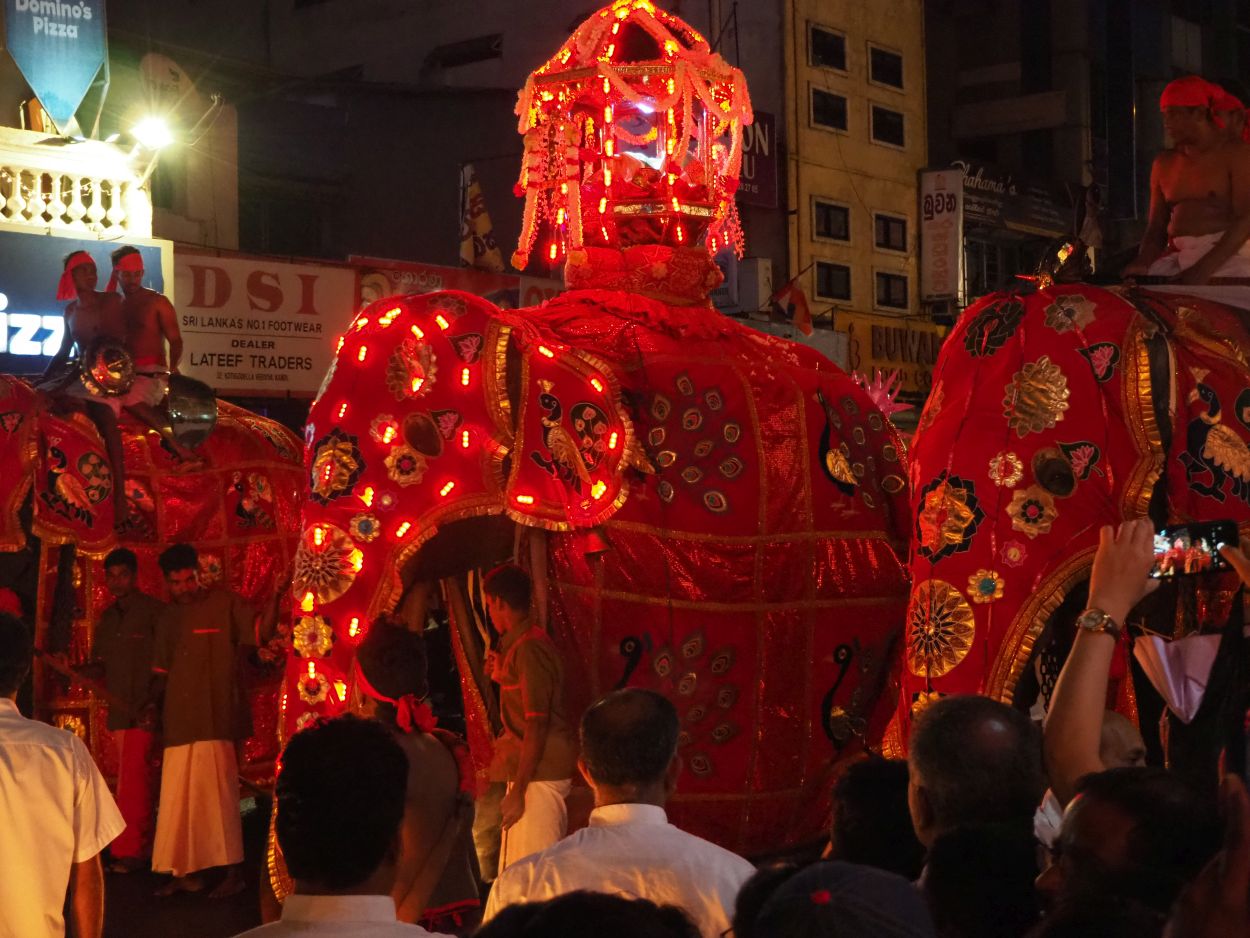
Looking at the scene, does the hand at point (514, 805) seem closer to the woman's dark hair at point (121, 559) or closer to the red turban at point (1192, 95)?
the red turban at point (1192, 95)

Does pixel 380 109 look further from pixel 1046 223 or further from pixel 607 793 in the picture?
pixel 607 793

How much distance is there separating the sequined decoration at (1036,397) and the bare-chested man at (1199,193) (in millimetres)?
585

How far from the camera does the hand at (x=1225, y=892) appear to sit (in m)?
2.45

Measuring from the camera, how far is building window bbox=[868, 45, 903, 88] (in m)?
26.2

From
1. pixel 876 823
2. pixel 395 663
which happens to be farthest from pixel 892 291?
pixel 876 823

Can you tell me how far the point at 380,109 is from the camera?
73.4ft

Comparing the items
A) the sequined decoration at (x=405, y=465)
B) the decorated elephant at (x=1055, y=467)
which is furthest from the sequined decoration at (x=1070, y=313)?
the sequined decoration at (x=405, y=465)

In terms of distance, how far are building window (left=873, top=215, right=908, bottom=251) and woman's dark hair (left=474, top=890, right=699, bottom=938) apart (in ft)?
79.2

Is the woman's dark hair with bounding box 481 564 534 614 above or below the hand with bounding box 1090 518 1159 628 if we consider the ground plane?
below

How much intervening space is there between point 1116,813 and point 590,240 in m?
5.14

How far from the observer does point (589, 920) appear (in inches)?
90.2

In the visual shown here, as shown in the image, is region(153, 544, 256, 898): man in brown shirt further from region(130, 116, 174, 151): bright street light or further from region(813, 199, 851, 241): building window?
region(813, 199, 851, 241): building window

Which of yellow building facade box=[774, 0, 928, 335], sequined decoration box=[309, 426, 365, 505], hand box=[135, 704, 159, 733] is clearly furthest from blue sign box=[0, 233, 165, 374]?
yellow building facade box=[774, 0, 928, 335]

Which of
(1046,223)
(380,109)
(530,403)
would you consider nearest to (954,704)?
(530,403)
